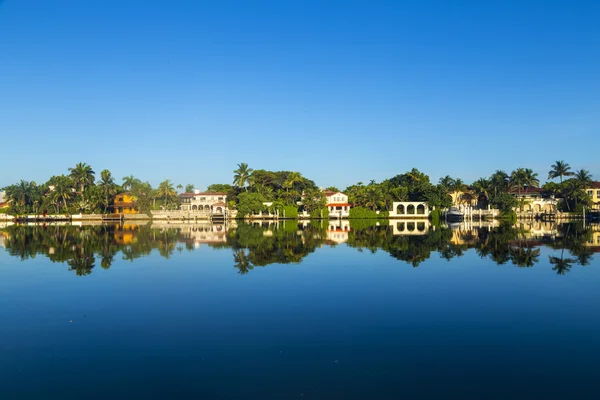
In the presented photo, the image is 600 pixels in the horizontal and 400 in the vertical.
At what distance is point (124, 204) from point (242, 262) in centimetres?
9031

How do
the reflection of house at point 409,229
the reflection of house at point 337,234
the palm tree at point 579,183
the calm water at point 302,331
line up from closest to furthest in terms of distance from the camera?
1. the calm water at point 302,331
2. the reflection of house at point 337,234
3. the reflection of house at point 409,229
4. the palm tree at point 579,183

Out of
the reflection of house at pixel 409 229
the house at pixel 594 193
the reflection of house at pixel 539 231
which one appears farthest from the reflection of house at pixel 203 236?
the house at pixel 594 193

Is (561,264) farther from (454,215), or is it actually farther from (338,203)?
(338,203)

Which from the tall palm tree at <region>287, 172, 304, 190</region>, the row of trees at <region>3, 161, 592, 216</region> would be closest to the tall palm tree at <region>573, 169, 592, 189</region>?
the row of trees at <region>3, 161, 592, 216</region>

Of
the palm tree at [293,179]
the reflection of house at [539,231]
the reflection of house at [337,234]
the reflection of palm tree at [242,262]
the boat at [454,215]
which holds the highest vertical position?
the palm tree at [293,179]

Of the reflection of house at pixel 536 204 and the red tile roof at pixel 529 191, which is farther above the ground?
the red tile roof at pixel 529 191

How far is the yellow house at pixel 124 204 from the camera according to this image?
10950 cm

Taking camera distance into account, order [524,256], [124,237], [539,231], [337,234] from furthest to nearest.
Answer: [539,231]
[337,234]
[124,237]
[524,256]

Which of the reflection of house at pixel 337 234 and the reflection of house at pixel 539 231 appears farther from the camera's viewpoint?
the reflection of house at pixel 539 231

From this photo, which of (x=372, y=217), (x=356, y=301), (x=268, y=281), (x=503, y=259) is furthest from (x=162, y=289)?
(x=372, y=217)

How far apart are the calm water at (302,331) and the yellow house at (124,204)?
286 feet

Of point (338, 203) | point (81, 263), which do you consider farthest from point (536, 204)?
point (81, 263)

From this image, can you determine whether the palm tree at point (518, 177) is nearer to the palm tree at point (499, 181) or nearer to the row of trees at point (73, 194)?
the palm tree at point (499, 181)

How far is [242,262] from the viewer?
90.3 feet
